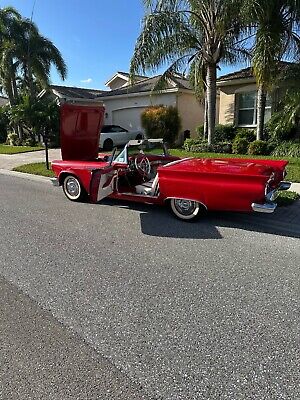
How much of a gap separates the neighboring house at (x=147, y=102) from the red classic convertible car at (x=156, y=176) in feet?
35.1

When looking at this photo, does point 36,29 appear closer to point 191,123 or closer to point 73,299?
point 191,123

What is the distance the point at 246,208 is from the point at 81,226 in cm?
261

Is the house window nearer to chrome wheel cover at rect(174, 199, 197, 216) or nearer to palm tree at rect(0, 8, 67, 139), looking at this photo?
chrome wheel cover at rect(174, 199, 197, 216)

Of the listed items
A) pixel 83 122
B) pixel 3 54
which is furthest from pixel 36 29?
pixel 83 122

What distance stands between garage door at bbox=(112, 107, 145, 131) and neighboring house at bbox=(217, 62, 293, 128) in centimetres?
558

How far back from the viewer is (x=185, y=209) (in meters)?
5.45

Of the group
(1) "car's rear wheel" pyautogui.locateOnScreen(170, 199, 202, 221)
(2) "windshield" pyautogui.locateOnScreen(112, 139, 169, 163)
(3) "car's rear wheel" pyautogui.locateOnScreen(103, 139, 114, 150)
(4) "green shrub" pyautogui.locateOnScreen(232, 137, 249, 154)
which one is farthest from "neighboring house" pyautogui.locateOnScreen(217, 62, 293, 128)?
(1) "car's rear wheel" pyautogui.locateOnScreen(170, 199, 202, 221)

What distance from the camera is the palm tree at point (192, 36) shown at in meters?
11.3

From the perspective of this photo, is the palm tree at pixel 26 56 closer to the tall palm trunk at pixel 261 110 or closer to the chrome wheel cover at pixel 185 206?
the tall palm trunk at pixel 261 110

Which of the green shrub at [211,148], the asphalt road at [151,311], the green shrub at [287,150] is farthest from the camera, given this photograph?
the green shrub at [211,148]

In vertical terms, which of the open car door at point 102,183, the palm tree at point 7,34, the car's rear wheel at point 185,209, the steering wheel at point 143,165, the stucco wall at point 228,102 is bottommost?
the car's rear wheel at point 185,209

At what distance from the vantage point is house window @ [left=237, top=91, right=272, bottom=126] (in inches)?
615

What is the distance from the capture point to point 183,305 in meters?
3.09

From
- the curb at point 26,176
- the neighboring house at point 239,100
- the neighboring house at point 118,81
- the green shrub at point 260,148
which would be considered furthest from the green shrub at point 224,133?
the neighboring house at point 118,81
